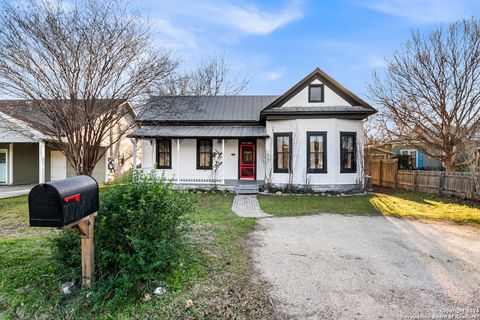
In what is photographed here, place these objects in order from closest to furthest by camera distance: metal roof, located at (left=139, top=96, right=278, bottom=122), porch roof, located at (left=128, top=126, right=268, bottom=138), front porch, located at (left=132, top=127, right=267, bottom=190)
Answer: porch roof, located at (left=128, top=126, right=268, bottom=138) < metal roof, located at (left=139, top=96, right=278, bottom=122) < front porch, located at (left=132, top=127, right=267, bottom=190)

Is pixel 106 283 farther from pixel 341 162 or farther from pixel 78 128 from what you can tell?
pixel 341 162

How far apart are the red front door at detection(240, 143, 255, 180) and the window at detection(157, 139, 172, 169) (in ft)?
13.7

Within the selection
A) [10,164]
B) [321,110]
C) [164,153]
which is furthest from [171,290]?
[10,164]

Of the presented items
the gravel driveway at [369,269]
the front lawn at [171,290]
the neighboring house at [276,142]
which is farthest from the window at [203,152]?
the front lawn at [171,290]

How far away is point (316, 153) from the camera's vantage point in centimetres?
1321

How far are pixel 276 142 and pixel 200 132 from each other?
415 cm

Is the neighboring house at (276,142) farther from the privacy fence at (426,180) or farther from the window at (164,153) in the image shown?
the privacy fence at (426,180)

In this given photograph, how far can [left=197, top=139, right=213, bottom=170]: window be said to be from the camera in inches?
603

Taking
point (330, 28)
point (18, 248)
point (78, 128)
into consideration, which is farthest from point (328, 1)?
point (18, 248)

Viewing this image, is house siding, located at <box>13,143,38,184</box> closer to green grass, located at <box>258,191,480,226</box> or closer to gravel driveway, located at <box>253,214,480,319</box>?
green grass, located at <box>258,191,480,226</box>

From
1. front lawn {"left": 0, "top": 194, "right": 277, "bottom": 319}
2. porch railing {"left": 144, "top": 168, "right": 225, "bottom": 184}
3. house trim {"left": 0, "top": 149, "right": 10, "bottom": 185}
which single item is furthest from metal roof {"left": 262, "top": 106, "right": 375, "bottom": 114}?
house trim {"left": 0, "top": 149, "right": 10, "bottom": 185}

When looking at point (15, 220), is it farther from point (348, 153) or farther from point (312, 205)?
point (348, 153)

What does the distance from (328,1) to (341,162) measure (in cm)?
725

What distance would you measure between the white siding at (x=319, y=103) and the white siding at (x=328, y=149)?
2.97ft
